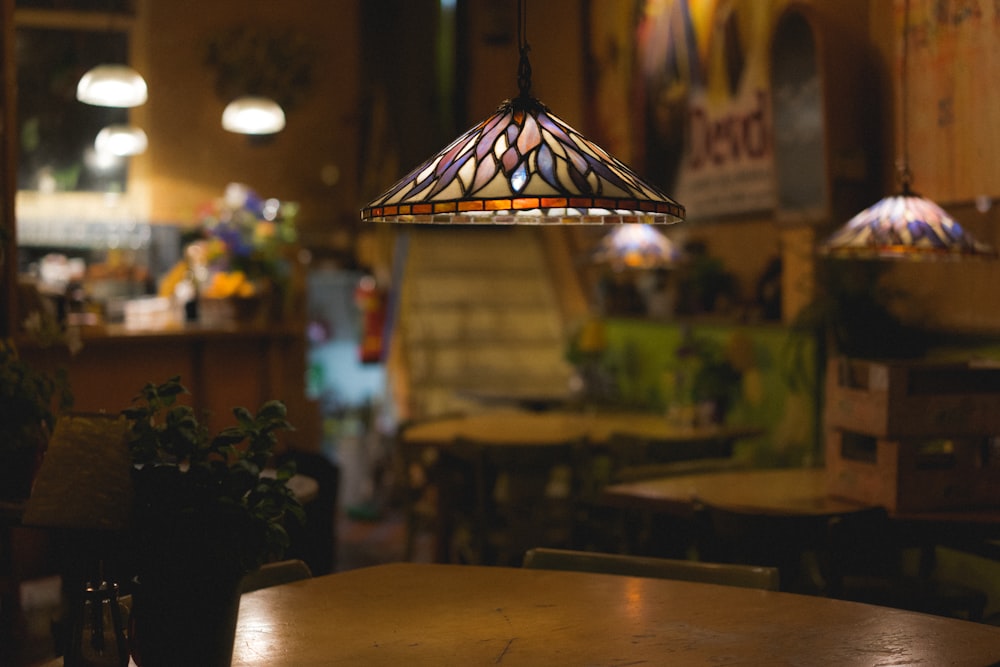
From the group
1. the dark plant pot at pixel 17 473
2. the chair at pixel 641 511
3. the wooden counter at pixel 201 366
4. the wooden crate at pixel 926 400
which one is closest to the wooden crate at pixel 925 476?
the wooden crate at pixel 926 400

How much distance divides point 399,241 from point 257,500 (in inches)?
281

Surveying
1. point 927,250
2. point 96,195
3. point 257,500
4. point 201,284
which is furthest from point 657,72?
point 257,500

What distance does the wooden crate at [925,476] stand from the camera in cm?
325

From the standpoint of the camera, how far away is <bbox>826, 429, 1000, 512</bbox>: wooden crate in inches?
128

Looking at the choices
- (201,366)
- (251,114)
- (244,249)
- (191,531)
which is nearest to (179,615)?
(191,531)

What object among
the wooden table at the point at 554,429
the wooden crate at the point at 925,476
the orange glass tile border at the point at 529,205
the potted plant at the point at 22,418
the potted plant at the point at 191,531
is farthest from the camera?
the wooden table at the point at 554,429

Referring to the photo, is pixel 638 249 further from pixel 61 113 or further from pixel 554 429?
pixel 61 113

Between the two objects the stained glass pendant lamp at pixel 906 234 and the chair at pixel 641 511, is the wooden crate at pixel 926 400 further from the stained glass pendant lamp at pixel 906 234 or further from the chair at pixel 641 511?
the chair at pixel 641 511

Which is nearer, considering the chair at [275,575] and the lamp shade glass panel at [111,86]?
the chair at [275,575]

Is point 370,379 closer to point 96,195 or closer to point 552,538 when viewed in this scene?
point 96,195

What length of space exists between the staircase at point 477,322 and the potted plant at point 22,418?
13.4 ft

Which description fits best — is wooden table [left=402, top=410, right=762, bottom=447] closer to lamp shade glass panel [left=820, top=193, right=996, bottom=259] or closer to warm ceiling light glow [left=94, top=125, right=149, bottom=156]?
lamp shade glass panel [left=820, top=193, right=996, bottom=259]

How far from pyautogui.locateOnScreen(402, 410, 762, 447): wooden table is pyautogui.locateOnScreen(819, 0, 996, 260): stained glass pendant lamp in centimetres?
163

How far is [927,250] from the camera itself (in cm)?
335
